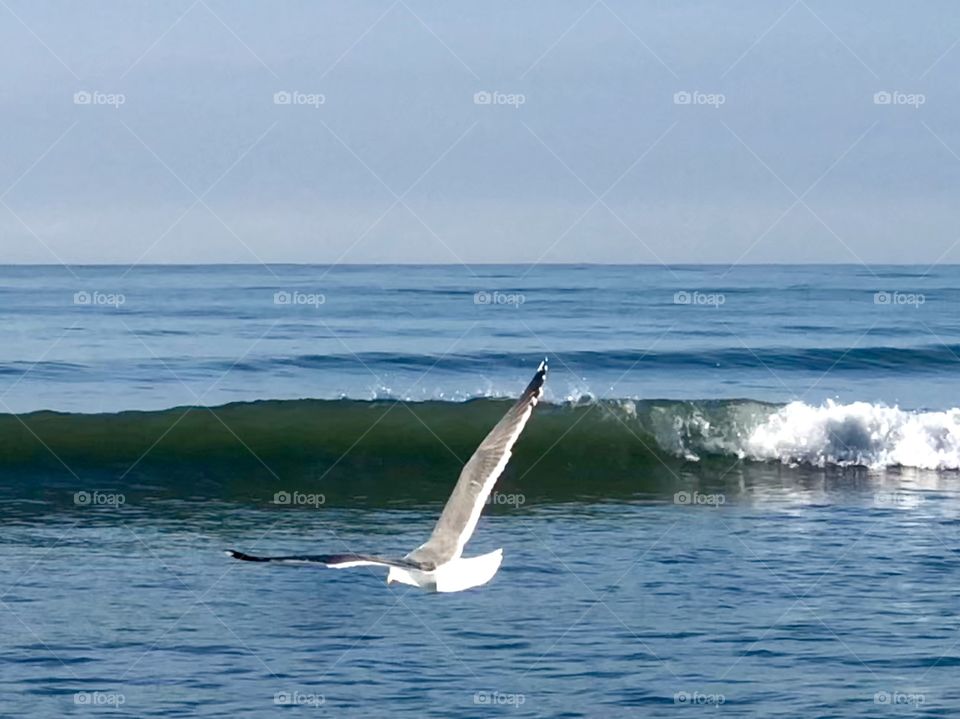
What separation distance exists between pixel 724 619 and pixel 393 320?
2537cm

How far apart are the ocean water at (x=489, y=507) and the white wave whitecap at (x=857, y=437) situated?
0.20ft

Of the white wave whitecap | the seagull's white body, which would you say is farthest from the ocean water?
the seagull's white body

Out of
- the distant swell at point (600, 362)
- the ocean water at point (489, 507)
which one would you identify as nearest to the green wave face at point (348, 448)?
the ocean water at point (489, 507)

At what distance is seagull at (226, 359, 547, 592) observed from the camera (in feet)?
37.3

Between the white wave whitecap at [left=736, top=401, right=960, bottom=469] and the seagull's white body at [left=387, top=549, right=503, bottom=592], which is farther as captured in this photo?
the white wave whitecap at [left=736, top=401, right=960, bottom=469]

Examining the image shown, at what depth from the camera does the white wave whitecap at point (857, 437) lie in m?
24.1

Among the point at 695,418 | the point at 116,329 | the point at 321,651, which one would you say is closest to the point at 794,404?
the point at 695,418

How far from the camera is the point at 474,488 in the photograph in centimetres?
1203

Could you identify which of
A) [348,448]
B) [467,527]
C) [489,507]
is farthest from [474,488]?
[348,448]

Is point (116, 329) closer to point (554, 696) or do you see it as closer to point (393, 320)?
point (393, 320)

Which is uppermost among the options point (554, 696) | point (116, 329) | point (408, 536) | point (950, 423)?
point (116, 329)

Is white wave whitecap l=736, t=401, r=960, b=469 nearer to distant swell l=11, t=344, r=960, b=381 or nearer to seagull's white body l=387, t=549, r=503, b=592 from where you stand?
distant swell l=11, t=344, r=960, b=381

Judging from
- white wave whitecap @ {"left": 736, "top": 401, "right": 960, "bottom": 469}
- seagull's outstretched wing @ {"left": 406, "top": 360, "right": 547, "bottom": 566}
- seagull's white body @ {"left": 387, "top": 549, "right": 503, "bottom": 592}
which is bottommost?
seagull's white body @ {"left": 387, "top": 549, "right": 503, "bottom": 592}

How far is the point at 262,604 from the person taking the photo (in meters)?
15.3
